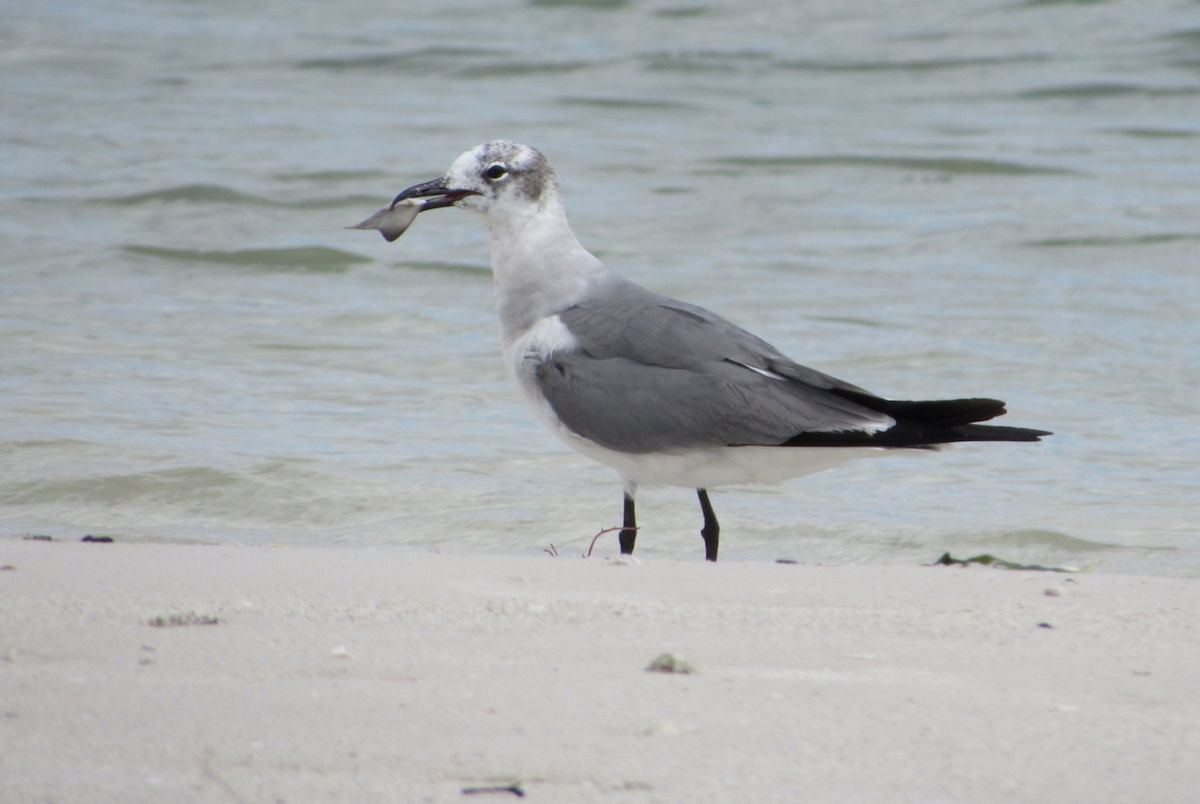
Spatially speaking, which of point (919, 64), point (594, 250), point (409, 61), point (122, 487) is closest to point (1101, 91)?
point (919, 64)

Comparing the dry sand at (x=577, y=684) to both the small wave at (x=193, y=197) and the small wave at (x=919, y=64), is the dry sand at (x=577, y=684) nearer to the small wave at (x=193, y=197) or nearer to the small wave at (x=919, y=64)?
the small wave at (x=193, y=197)

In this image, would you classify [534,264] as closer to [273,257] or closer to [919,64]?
[273,257]

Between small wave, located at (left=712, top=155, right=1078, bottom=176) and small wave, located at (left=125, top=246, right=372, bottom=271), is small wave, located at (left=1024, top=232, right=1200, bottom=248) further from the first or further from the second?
small wave, located at (left=125, top=246, right=372, bottom=271)

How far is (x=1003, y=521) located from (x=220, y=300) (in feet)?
18.2

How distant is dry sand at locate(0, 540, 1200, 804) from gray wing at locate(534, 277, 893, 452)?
70 cm

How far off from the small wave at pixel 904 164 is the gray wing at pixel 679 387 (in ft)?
30.5

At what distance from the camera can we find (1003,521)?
5441mm

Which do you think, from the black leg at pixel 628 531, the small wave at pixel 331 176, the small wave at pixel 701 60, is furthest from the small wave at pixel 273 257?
the small wave at pixel 701 60

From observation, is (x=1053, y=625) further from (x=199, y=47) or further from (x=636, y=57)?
(x=199, y=47)

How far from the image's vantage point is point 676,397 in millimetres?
4273

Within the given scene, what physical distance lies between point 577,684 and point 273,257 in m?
8.48

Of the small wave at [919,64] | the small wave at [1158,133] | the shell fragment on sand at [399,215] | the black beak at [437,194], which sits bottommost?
the shell fragment on sand at [399,215]

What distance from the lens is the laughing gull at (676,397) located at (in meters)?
4.15

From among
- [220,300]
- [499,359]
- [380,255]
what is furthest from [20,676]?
[380,255]
